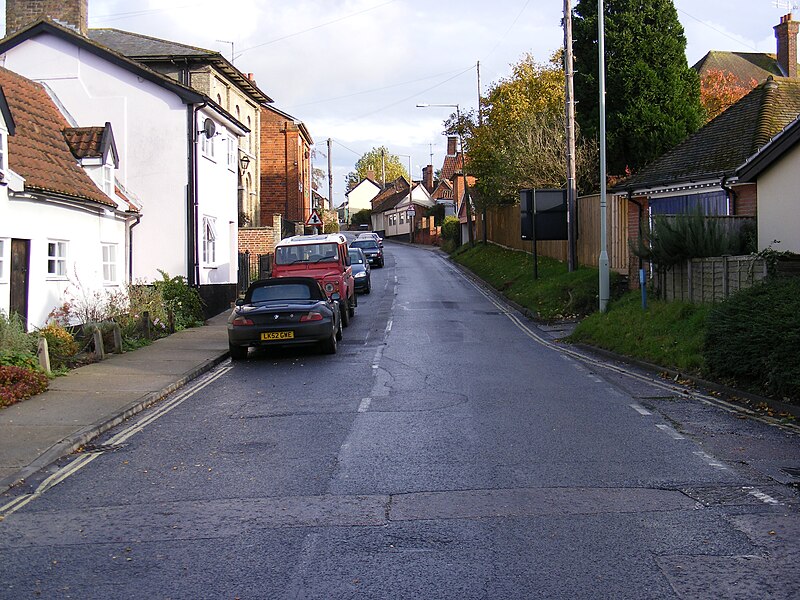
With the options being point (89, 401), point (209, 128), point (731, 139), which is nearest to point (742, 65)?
point (731, 139)

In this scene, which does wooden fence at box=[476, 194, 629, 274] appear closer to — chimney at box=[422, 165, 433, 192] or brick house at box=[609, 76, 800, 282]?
brick house at box=[609, 76, 800, 282]

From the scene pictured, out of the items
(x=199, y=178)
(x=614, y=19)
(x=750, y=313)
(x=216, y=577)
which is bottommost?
(x=216, y=577)

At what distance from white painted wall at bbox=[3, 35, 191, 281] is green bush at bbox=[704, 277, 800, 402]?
Result: 1618cm

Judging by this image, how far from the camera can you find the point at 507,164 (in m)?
36.1

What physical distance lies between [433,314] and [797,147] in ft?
38.6

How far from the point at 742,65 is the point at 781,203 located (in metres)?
41.8

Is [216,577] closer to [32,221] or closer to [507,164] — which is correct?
[32,221]

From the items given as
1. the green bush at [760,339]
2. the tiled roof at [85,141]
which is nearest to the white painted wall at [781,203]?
the green bush at [760,339]

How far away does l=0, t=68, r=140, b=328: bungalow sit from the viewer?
52.7ft

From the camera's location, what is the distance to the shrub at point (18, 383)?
11.5m

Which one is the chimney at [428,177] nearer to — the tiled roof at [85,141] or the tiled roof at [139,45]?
the tiled roof at [139,45]

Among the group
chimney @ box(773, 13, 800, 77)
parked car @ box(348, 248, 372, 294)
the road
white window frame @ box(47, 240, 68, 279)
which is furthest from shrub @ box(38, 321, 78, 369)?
chimney @ box(773, 13, 800, 77)

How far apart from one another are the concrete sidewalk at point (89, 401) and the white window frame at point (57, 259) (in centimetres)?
241

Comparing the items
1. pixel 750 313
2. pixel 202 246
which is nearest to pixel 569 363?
pixel 750 313
